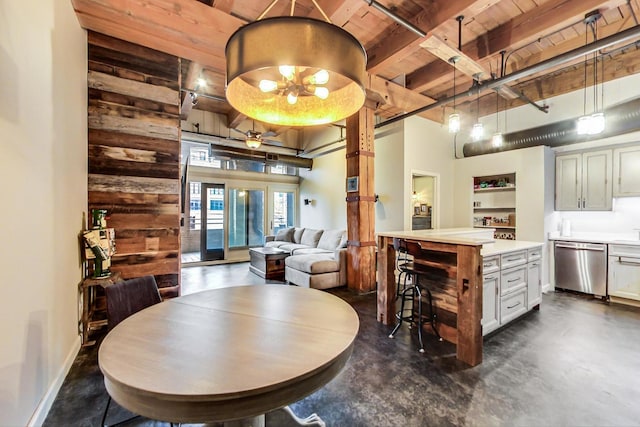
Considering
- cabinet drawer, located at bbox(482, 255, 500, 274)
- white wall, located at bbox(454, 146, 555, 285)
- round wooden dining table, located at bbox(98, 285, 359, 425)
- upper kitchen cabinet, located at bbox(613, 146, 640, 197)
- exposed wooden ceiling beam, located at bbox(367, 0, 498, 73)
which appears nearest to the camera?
round wooden dining table, located at bbox(98, 285, 359, 425)

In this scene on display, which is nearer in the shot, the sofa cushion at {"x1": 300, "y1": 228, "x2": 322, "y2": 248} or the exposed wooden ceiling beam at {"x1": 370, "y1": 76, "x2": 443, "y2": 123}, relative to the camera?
the exposed wooden ceiling beam at {"x1": 370, "y1": 76, "x2": 443, "y2": 123}

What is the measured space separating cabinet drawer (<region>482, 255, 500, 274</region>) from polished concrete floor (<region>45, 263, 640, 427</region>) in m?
0.79

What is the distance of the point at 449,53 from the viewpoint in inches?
113

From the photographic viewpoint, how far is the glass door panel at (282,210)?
852 centimetres

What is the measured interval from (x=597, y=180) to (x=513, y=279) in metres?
2.86

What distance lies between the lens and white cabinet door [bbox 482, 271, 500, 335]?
2.68m

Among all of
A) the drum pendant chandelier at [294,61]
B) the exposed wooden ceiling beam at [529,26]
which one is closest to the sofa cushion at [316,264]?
the drum pendant chandelier at [294,61]

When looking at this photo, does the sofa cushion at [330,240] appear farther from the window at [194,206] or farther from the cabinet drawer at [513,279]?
the window at [194,206]

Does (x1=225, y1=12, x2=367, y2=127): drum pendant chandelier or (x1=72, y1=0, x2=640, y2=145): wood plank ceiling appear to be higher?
(x1=72, y1=0, x2=640, y2=145): wood plank ceiling

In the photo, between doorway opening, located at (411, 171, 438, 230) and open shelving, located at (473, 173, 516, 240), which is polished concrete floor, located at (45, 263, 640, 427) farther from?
doorway opening, located at (411, 171, 438, 230)

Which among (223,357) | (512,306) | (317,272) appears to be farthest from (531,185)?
(223,357)

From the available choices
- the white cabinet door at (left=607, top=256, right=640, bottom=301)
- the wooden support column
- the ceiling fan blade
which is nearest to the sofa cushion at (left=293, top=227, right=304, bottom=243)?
the ceiling fan blade

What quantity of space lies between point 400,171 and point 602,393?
13.1 ft

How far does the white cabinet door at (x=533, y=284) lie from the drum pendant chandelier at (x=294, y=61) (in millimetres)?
3329
